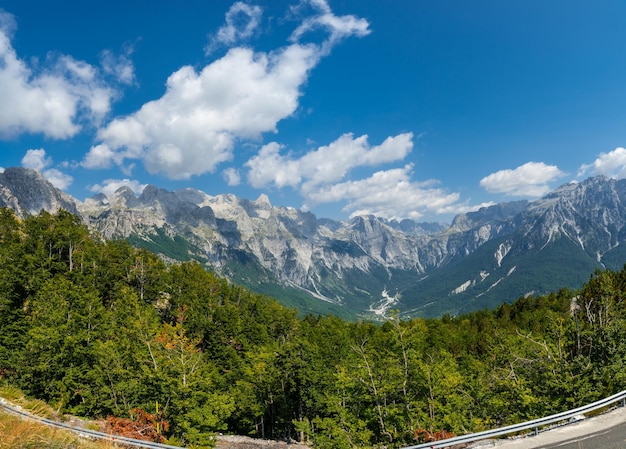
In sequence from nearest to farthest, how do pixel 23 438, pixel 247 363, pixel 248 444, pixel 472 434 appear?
pixel 23 438
pixel 472 434
pixel 248 444
pixel 247 363

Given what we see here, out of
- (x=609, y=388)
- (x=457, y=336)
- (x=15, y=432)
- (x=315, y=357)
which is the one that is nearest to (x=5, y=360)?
(x=315, y=357)

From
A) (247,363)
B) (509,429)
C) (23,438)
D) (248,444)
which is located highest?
(23,438)

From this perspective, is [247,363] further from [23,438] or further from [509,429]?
[23,438]

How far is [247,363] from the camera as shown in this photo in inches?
2849

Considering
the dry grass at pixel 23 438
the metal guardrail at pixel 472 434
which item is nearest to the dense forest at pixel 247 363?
the metal guardrail at pixel 472 434

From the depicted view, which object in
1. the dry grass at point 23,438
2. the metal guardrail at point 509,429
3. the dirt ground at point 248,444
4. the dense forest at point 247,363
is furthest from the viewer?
the dirt ground at point 248,444

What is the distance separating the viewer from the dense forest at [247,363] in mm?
30953

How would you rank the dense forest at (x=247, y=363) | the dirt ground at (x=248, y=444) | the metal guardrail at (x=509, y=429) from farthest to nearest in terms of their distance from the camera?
the dirt ground at (x=248, y=444) → the dense forest at (x=247, y=363) → the metal guardrail at (x=509, y=429)

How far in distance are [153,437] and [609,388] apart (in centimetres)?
3998

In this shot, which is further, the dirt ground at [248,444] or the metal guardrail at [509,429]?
the dirt ground at [248,444]

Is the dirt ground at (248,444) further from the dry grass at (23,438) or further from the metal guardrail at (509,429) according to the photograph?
the dry grass at (23,438)

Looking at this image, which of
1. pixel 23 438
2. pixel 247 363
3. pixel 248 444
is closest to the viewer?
pixel 23 438

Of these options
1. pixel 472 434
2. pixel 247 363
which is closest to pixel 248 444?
pixel 247 363

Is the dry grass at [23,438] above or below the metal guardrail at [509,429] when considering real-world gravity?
above
